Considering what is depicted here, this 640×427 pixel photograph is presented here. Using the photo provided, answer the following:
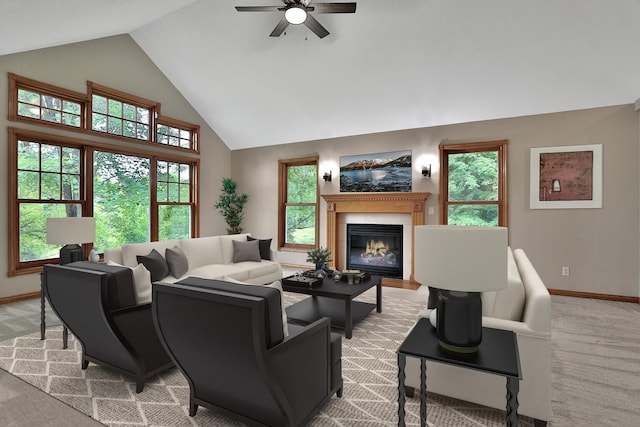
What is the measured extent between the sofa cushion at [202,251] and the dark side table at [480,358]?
11.6 feet

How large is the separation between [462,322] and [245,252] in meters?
3.88

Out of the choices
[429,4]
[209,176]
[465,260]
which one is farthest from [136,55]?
[465,260]

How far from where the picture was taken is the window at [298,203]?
273 inches

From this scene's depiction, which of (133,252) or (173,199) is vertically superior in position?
(173,199)

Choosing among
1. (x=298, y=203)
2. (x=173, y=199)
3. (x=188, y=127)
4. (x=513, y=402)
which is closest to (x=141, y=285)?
(x=513, y=402)

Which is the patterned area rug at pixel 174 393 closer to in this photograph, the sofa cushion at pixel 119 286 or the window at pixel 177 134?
the sofa cushion at pixel 119 286

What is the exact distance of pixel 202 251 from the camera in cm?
476

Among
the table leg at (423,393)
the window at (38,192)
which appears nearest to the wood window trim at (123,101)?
the window at (38,192)

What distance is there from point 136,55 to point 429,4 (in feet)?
15.8

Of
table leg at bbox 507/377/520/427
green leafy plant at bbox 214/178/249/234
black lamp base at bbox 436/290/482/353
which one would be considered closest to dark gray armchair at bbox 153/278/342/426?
black lamp base at bbox 436/290/482/353

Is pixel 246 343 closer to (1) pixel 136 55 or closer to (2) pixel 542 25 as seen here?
(2) pixel 542 25

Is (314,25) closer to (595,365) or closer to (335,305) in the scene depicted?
(335,305)

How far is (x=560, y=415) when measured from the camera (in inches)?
81.0

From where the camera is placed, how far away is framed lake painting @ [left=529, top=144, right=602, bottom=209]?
464 cm
